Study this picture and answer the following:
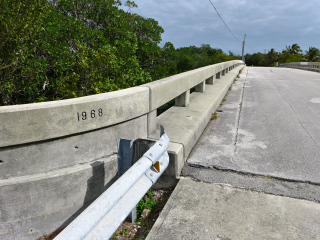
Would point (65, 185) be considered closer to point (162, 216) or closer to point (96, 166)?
point (96, 166)

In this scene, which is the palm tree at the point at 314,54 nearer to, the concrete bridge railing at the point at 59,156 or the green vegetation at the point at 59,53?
the green vegetation at the point at 59,53

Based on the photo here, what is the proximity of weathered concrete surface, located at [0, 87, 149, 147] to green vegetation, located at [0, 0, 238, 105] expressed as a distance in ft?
7.46

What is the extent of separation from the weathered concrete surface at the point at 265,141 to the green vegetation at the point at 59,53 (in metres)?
2.61

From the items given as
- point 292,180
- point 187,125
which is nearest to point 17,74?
point 187,125

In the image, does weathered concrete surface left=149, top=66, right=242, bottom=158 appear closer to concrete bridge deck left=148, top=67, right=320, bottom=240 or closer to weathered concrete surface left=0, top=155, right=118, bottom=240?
concrete bridge deck left=148, top=67, right=320, bottom=240

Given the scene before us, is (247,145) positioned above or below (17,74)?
below

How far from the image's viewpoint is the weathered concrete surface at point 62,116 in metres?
2.36

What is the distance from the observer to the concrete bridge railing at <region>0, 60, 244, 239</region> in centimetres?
246

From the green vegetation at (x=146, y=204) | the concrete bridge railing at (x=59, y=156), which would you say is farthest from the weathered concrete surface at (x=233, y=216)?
the concrete bridge railing at (x=59, y=156)

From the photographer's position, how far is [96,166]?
295 centimetres

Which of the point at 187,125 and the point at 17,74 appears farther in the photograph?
the point at 17,74

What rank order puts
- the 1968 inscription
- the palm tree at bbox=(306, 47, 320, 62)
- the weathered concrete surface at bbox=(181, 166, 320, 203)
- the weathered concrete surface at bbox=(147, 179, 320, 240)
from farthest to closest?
the palm tree at bbox=(306, 47, 320, 62)
the weathered concrete surface at bbox=(181, 166, 320, 203)
the 1968 inscription
the weathered concrete surface at bbox=(147, 179, 320, 240)

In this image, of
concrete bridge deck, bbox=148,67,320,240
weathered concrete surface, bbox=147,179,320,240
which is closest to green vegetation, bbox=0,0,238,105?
concrete bridge deck, bbox=148,67,320,240

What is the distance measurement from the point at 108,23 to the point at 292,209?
908 centimetres
